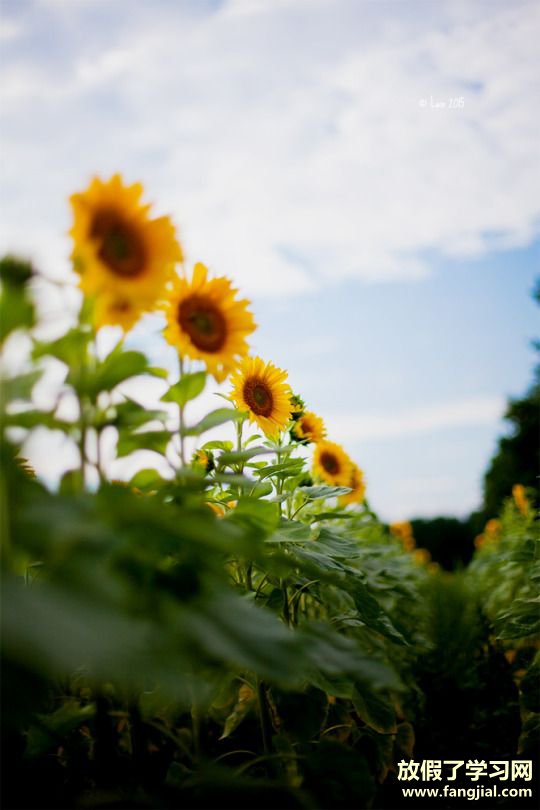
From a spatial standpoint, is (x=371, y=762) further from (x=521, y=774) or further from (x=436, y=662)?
(x=436, y=662)

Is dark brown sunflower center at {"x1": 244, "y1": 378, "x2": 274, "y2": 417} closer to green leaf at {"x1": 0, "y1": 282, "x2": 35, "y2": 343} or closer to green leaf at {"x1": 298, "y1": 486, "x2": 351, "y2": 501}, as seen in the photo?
green leaf at {"x1": 298, "y1": 486, "x2": 351, "y2": 501}

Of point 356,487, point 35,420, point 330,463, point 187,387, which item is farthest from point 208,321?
point 356,487

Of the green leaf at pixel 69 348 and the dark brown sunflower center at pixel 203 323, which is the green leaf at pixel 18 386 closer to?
the green leaf at pixel 69 348

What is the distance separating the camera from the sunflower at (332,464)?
99.9 inches

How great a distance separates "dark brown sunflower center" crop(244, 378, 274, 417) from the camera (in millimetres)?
1660

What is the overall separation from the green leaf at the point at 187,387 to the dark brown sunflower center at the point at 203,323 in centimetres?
6

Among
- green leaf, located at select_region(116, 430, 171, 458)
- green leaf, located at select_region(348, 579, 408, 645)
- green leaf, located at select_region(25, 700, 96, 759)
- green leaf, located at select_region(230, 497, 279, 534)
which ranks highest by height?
green leaf, located at select_region(116, 430, 171, 458)

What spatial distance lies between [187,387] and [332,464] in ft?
5.28

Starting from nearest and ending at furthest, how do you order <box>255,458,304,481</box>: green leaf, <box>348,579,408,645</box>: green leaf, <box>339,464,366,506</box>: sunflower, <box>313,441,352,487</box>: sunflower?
<box>348,579,408,645</box>: green leaf → <box>255,458,304,481</box>: green leaf → <box>313,441,352,487</box>: sunflower → <box>339,464,366,506</box>: sunflower

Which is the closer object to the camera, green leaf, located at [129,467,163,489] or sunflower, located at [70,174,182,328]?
sunflower, located at [70,174,182,328]

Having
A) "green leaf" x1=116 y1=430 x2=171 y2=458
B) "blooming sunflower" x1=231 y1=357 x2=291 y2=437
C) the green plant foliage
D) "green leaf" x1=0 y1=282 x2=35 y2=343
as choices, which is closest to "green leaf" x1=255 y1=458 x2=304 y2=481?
the green plant foliage

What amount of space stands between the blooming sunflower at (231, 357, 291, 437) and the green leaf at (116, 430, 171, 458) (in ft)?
1.96

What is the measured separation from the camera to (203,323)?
1.10 meters

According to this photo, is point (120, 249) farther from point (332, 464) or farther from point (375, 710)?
point (332, 464)
